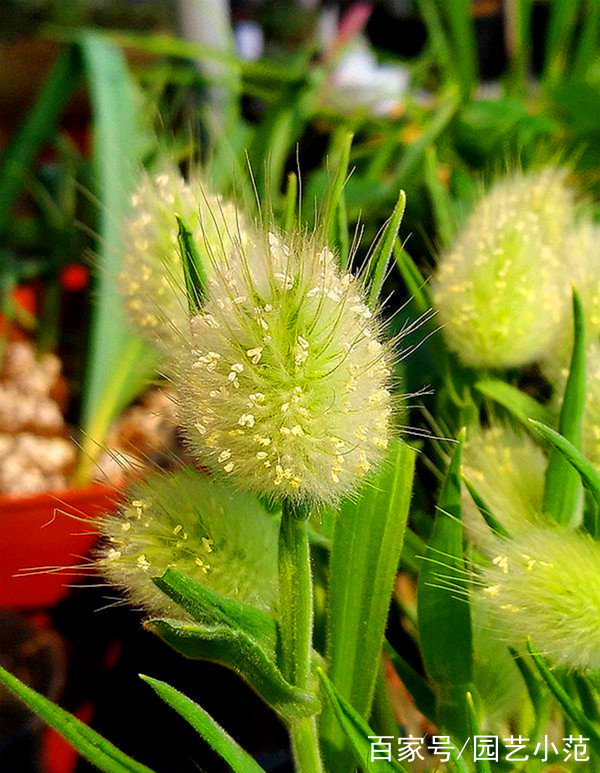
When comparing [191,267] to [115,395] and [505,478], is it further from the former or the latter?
[115,395]

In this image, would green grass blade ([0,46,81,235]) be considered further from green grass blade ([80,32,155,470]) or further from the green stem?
the green stem

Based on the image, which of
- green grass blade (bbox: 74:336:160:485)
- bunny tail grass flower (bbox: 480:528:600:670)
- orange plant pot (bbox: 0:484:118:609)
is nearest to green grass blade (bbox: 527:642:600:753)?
bunny tail grass flower (bbox: 480:528:600:670)

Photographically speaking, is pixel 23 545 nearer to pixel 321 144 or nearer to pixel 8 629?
pixel 8 629

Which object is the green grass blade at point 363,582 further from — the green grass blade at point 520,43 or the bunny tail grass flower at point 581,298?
the green grass blade at point 520,43

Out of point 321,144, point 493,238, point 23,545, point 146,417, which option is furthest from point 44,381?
point 493,238

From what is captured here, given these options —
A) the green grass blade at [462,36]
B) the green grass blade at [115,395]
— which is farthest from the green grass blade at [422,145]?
the green grass blade at [115,395]

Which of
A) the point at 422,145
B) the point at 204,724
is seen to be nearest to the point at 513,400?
the point at 204,724
